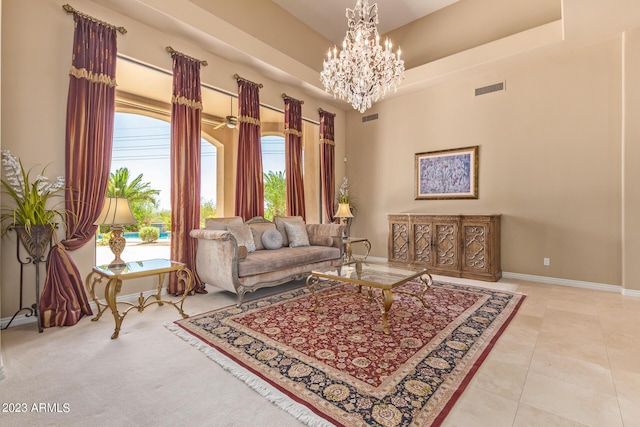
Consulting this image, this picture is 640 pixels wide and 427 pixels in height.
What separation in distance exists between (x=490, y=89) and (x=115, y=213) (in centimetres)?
578

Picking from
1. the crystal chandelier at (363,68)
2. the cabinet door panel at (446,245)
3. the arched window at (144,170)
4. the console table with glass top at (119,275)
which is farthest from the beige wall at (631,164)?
the arched window at (144,170)

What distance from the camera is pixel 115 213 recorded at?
2.86 m

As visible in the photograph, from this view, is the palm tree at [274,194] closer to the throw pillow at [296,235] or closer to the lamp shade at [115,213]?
the throw pillow at [296,235]

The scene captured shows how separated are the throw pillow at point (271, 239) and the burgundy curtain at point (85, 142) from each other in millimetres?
2068

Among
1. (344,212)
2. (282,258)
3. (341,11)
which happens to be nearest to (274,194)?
(344,212)

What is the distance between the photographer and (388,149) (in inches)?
250

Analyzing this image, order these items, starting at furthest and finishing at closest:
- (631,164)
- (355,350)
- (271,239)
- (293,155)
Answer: (293,155) → (271,239) → (631,164) → (355,350)

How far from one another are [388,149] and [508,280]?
3319 millimetres

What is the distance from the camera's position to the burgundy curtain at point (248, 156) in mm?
4770

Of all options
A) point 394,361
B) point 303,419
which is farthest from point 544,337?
point 303,419

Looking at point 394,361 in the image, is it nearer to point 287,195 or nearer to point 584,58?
point 287,195

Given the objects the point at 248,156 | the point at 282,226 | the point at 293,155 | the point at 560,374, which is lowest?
the point at 560,374

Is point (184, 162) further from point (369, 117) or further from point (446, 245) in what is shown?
Result: point (446, 245)

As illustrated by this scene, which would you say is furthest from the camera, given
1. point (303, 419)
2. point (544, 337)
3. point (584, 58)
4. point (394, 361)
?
point (584, 58)
